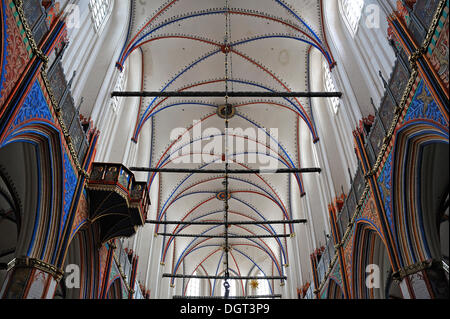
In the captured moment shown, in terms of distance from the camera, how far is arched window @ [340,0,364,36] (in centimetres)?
1264

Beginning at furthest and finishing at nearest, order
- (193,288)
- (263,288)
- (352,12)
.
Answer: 1. (263,288)
2. (193,288)
3. (352,12)

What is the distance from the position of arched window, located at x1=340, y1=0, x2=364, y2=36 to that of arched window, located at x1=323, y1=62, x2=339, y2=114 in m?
2.00

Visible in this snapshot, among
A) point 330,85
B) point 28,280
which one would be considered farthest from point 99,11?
point 330,85

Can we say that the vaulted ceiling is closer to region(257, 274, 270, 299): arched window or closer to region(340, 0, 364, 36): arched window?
region(340, 0, 364, 36): arched window

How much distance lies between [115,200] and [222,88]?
1103 cm

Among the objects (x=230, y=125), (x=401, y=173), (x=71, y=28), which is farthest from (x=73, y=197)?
(x=230, y=125)

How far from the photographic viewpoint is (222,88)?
21062mm

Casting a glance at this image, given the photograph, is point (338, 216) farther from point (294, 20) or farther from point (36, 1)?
point (36, 1)

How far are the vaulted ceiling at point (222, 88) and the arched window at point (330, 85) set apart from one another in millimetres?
1151

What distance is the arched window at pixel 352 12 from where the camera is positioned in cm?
1264

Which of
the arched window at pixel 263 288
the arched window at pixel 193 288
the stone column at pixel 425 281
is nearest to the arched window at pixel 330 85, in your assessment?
the stone column at pixel 425 281

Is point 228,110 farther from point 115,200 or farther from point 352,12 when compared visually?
point 115,200

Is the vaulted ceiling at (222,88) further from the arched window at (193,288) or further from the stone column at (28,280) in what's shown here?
the stone column at (28,280)

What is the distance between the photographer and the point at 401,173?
8766 millimetres
